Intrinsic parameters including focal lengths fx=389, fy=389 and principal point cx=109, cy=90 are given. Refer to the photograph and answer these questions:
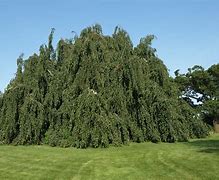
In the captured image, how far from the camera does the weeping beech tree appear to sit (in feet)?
A: 59.4

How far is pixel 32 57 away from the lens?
20.6m

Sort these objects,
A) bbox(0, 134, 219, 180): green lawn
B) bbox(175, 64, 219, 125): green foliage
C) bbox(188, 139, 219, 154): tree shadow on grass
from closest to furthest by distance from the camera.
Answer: bbox(0, 134, 219, 180): green lawn, bbox(188, 139, 219, 154): tree shadow on grass, bbox(175, 64, 219, 125): green foliage

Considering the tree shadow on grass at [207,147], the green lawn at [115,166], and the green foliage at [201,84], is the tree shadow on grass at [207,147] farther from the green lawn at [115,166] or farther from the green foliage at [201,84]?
the green foliage at [201,84]

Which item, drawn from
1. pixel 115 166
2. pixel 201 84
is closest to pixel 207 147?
pixel 115 166

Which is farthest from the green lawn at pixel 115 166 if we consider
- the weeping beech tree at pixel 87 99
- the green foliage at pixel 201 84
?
the green foliage at pixel 201 84

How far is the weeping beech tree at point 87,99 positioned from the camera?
18.1m

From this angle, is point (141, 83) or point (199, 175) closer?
point (199, 175)

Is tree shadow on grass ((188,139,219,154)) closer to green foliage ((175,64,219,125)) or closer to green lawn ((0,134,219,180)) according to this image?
green lawn ((0,134,219,180))

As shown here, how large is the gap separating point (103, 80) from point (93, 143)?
3.37 meters

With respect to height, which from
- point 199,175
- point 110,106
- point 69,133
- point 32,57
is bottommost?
point 199,175

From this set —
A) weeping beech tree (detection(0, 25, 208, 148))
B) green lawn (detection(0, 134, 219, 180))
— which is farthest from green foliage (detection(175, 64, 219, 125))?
A: green lawn (detection(0, 134, 219, 180))

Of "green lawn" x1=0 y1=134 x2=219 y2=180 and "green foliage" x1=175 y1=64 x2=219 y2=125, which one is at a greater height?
"green foliage" x1=175 y1=64 x2=219 y2=125

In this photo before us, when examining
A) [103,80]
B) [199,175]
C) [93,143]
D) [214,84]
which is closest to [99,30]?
[103,80]

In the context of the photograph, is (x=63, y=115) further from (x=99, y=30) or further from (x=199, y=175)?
(x=199, y=175)
